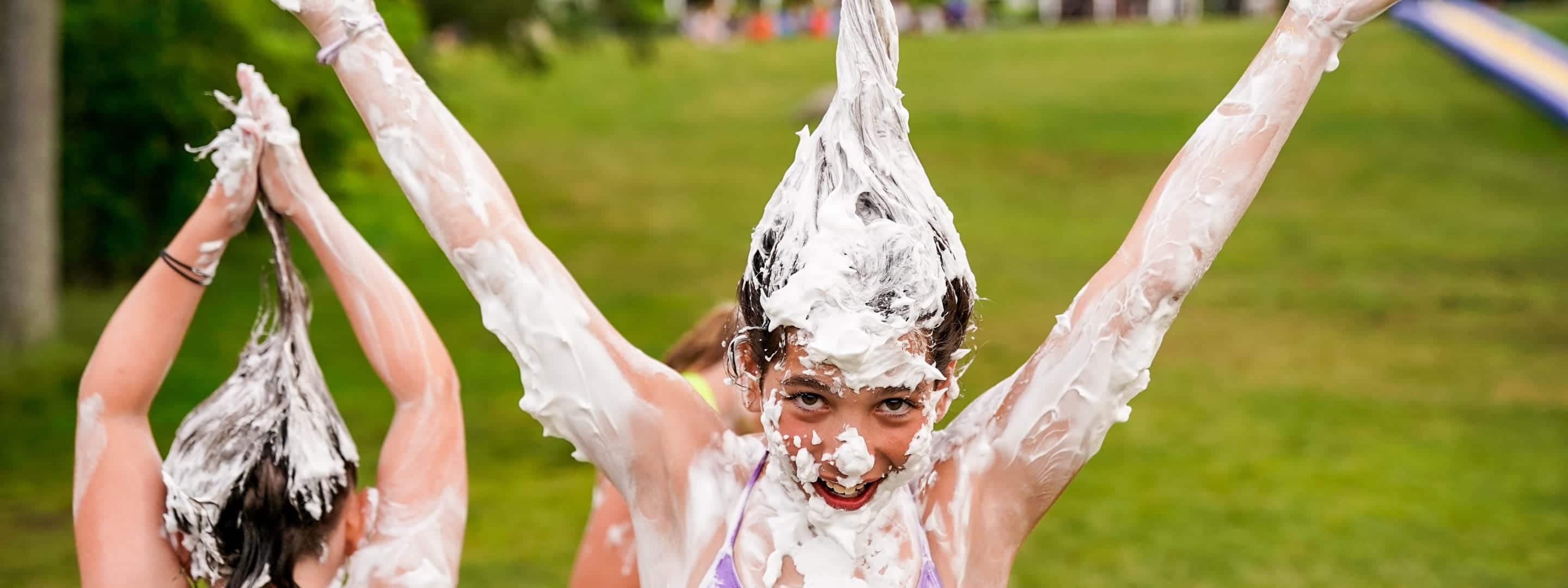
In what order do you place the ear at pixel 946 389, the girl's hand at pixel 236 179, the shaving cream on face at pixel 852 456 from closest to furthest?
the shaving cream on face at pixel 852 456
the ear at pixel 946 389
the girl's hand at pixel 236 179

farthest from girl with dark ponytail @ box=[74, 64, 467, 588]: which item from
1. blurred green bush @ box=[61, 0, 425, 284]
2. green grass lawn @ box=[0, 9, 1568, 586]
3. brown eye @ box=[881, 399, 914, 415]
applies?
blurred green bush @ box=[61, 0, 425, 284]

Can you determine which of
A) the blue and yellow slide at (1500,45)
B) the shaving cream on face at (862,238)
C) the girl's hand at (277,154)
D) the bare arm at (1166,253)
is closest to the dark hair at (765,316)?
the shaving cream on face at (862,238)

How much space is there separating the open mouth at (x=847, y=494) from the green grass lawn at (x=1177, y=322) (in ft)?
17.8

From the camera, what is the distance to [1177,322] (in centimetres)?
1267

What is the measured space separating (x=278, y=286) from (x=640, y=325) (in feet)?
33.1

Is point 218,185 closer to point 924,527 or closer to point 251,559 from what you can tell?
point 251,559

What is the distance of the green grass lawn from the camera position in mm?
8125

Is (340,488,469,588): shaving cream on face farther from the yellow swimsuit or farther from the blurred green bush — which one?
the blurred green bush

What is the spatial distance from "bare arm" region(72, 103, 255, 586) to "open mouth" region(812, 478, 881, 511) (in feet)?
3.85

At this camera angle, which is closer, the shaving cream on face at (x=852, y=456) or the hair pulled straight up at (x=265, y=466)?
the shaving cream on face at (x=852, y=456)

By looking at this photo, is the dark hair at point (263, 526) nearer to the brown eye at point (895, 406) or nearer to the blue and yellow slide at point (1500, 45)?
the brown eye at point (895, 406)

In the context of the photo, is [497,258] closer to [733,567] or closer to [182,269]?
[733,567]

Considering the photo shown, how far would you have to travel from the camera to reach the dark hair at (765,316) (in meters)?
2.20

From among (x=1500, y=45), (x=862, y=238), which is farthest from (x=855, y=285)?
(x=1500, y=45)
